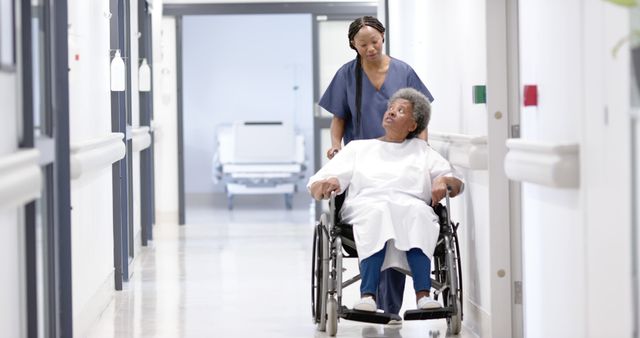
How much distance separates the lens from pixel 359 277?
15.2ft

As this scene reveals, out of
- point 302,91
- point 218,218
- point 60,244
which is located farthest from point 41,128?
point 302,91

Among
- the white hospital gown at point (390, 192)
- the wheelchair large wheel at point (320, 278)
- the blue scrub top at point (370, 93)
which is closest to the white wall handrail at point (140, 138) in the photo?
the blue scrub top at point (370, 93)

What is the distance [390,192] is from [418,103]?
410mm

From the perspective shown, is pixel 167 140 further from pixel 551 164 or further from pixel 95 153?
pixel 551 164

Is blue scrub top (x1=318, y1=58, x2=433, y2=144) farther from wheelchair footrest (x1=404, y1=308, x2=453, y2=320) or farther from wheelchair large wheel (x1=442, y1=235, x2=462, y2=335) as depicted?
wheelchair footrest (x1=404, y1=308, x2=453, y2=320)

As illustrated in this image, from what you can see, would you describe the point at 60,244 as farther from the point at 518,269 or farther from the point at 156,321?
the point at 518,269

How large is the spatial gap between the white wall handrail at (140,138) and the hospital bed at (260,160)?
2.96 meters

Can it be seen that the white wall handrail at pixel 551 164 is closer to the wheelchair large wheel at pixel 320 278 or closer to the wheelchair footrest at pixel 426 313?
the wheelchair footrest at pixel 426 313

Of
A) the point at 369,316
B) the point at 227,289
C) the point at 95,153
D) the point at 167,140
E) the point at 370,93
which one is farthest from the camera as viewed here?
the point at 167,140

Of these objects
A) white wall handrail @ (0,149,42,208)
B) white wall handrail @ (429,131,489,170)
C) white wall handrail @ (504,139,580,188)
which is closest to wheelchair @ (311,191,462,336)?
white wall handrail @ (429,131,489,170)

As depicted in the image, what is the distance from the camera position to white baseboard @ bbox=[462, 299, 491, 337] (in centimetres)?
449

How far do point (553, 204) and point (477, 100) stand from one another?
962 millimetres

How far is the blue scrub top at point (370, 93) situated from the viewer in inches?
199

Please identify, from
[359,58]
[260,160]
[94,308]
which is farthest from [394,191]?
[260,160]
